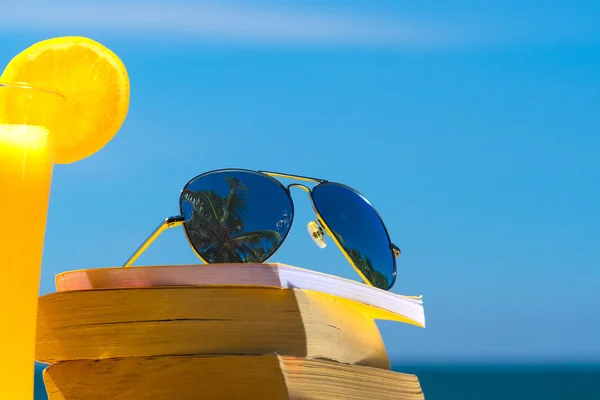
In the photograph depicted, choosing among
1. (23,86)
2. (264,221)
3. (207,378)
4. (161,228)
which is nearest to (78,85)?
(23,86)

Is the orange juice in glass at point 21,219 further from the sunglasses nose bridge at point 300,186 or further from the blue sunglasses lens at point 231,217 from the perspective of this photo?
the sunglasses nose bridge at point 300,186

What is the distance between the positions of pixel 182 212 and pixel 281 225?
0.65ft

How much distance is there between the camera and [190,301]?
1.29 m

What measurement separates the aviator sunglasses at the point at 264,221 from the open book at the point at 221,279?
14 centimetres

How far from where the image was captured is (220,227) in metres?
1.57

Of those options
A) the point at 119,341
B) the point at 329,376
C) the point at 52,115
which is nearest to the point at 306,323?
the point at 329,376

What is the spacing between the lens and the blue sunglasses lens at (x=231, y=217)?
1.57 m

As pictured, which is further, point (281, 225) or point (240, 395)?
point (281, 225)

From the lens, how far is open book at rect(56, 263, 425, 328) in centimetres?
129

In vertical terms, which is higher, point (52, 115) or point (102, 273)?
point (52, 115)

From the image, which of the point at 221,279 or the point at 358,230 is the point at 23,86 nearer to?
the point at 221,279

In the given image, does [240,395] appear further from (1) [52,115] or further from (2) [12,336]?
(1) [52,115]

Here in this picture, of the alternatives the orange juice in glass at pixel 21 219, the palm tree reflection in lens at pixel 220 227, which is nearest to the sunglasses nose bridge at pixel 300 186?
the palm tree reflection in lens at pixel 220 227

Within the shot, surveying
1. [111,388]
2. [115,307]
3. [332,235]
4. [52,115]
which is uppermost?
[52,115]
